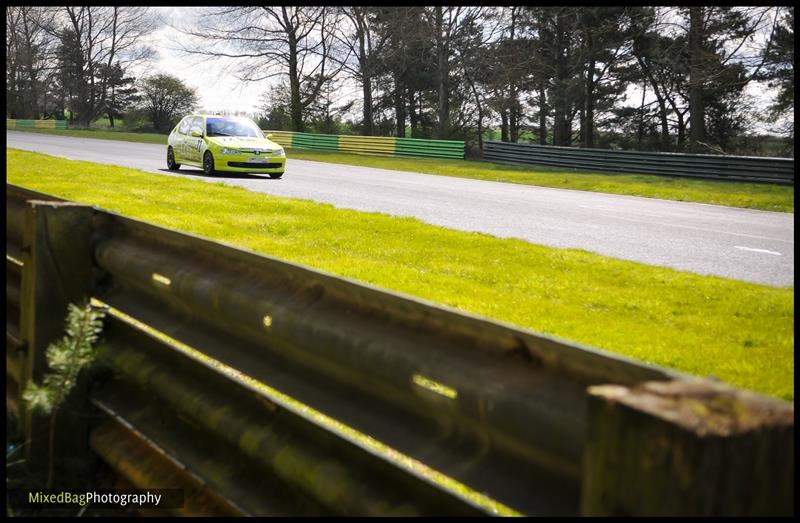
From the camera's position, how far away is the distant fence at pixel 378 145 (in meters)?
39.5

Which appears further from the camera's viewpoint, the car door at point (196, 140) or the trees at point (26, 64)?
the trees at point (26, 64)

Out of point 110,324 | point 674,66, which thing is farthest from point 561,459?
point 674,66

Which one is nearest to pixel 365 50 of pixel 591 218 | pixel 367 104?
pixel 367 104

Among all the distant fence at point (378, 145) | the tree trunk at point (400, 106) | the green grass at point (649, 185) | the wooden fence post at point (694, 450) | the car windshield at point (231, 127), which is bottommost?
the green grass at point (649, 185)

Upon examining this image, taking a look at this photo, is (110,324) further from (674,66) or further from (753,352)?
(674,66)

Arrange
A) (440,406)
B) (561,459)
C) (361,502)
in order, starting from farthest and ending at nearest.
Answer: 1. (361,502)
2. (440,406)
3. (561,459)

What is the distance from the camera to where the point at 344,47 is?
5516 centimetres

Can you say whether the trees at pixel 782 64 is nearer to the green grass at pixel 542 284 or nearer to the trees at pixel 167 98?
the green grass at pixel 542 284

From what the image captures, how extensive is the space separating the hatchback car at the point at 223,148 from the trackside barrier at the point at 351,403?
18696 mm

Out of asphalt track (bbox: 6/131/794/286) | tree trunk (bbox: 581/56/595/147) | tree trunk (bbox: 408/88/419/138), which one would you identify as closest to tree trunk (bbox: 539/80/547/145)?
tree trunk (bbox: 581/56/595/147)

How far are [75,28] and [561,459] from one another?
9148 cm

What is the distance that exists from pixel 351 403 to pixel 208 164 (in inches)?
823

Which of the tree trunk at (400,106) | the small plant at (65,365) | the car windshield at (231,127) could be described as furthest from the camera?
the tree trunk at (400,106)

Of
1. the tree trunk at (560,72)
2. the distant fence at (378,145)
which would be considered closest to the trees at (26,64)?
the distant fence at (378,145)
